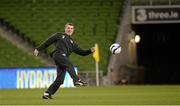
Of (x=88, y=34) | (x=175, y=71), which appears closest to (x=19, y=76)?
(x=88, y=34)

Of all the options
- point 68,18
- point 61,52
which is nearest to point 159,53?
point 68,18

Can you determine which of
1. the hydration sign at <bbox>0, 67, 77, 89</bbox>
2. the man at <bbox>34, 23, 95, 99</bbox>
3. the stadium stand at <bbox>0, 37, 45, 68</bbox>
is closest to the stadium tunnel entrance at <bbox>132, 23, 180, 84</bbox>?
the stadium stand at <bbox>0, 37, 45, 68</bbox>

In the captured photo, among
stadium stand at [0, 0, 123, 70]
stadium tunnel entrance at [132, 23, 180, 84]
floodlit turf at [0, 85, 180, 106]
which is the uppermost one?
stadium stand at [0, 0, 123, 70]

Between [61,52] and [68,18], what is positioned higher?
[61,52]

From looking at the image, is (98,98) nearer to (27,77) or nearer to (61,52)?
(61,52)

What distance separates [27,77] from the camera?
105 feet

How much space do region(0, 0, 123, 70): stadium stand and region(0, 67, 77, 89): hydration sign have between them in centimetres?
400

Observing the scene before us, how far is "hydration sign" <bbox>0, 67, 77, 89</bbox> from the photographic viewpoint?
3162 centimetres

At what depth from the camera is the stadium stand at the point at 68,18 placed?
36.5 metres

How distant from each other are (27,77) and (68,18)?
6.59m

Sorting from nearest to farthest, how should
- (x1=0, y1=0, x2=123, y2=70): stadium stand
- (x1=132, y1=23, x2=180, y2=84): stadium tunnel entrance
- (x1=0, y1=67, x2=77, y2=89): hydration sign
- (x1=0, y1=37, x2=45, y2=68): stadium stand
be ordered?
(x1=0, y1=67, x2=77, y2=89): hydration sign < (x1=0, y1=37, x2=45, y2=68): stadium stand < (x1=0, y1=0, x2=123, y2=70): stadium stand < (x1=132, y1=23, x2=180, y2=84): stadium tunnel entrance

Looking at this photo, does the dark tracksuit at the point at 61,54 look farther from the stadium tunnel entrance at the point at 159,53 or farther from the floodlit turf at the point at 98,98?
the stadium tunnel entrance at the point at 159,53

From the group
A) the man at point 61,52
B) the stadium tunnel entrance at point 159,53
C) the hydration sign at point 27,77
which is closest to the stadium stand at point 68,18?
the hydration sign at point 27,77

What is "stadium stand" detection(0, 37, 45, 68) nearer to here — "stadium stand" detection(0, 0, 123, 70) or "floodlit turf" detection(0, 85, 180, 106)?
"stadium stand" detection(0, 0, 123, 70)
